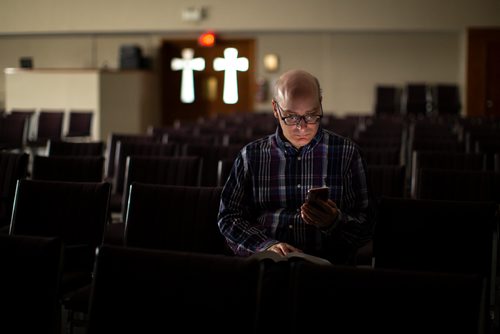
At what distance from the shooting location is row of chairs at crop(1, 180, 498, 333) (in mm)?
1894

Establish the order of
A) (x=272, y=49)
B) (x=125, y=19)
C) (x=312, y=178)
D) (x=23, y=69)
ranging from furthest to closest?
(x=272, y=49) → (x=125, y=19) → (x=23, y=69) → (x=312, y=178)

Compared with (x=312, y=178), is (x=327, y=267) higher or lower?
lower

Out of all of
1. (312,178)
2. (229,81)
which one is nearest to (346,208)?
(312,178)

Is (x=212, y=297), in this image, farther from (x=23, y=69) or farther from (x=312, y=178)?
(x=23, y=69)

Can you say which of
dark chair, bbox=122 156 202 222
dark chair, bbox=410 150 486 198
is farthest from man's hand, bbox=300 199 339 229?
dark chair, bbox=410 150 486 198

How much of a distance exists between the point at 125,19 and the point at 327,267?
17.0 meters

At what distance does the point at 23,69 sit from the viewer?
1616cm

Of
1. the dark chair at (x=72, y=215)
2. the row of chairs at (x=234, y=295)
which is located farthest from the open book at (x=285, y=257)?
the dark chair at (x=72, y=215)

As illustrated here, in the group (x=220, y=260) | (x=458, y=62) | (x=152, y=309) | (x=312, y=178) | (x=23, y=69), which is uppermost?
(x=458, y=62)

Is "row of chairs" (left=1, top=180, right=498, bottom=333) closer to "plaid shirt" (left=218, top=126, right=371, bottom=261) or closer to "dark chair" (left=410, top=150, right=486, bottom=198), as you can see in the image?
"plaid shirt" (left=218, top=126, right=371, bottom=261)

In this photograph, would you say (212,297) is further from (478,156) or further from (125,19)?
(125,19)

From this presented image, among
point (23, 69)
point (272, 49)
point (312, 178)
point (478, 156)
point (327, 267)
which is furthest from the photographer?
point (272, 49)

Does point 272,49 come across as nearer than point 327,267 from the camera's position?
No

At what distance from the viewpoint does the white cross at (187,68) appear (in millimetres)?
19750
